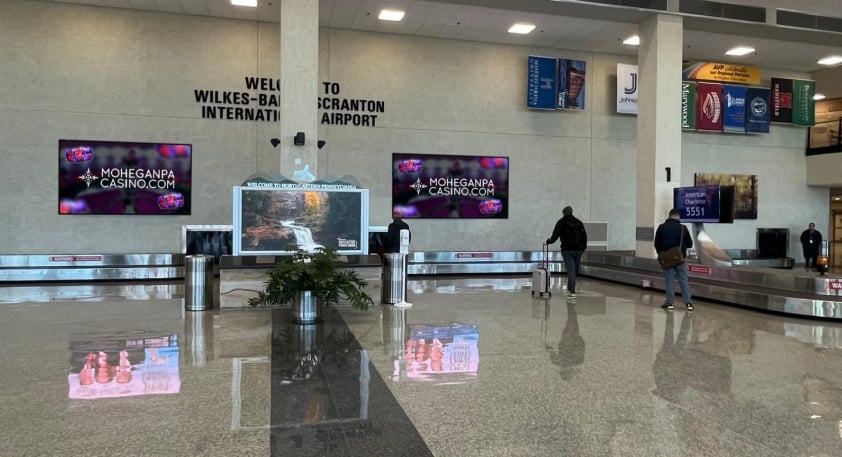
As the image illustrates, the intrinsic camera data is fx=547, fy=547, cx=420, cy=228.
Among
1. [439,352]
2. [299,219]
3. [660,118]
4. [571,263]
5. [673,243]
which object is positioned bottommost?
[439,352]

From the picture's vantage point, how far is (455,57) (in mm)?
17781

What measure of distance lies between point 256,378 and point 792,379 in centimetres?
511

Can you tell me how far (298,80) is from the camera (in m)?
12.2

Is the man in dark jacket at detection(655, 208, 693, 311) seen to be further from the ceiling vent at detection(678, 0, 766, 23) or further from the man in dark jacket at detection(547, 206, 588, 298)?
the ceiling vent at detection(678, 0, 766, 23)

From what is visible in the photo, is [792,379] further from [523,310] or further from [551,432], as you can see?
[523,310]

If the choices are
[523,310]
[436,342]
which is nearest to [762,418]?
[436,342]

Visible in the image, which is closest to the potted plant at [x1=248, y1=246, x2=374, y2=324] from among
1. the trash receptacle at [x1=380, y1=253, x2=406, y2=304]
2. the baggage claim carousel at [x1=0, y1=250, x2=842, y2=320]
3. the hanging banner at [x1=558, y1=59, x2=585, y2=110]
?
the baggage claim carousel at [x1=0, y1=250, x2=842, y2=320]

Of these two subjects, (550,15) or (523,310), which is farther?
(550,15)

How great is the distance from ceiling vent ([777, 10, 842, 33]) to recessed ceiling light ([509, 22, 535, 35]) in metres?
6.62

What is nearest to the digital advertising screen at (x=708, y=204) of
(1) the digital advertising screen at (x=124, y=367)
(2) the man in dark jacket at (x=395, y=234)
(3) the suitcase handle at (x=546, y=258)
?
(3) the suitcase handle at (x=546, y=258)

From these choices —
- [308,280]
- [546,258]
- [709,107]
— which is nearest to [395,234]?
[546,258]

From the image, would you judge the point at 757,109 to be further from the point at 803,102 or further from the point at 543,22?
the point at 543,22

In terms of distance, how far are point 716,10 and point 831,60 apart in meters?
8.44

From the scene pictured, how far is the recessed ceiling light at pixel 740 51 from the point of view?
18172 mm
